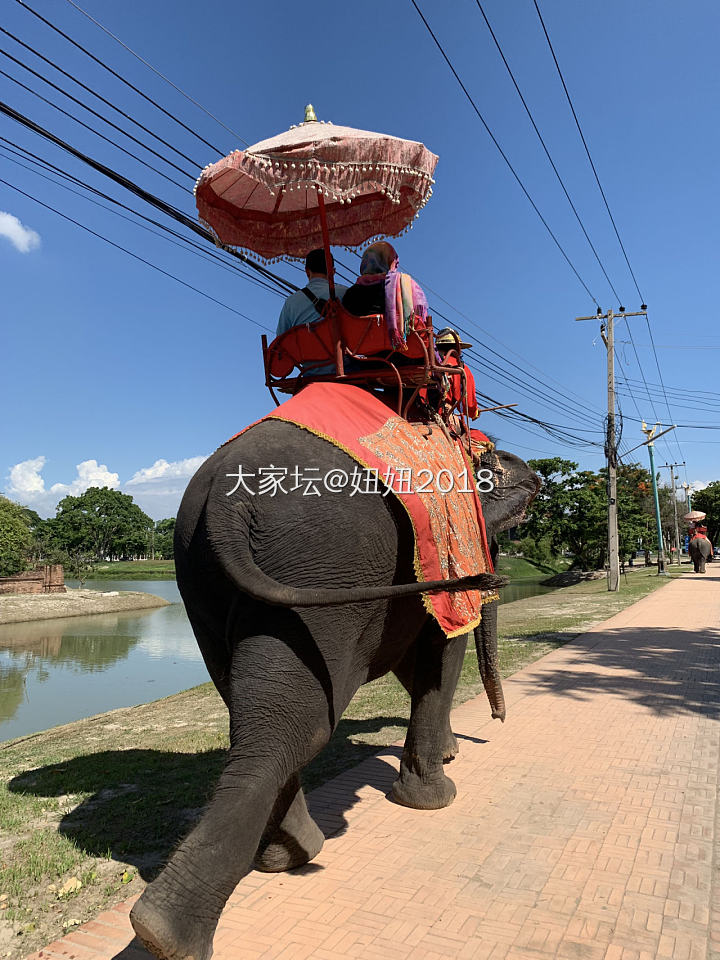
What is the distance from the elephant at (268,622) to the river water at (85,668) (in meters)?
6.88

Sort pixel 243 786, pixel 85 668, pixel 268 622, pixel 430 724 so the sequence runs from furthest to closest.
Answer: pixel 85 668 < pixel 430 724 < pixel 268 622 < pixel 243 786

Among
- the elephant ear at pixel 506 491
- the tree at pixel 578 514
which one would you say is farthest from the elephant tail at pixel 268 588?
the tree at pixel 578 514

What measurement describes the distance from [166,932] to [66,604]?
26.8 metres

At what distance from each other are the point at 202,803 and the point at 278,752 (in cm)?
222

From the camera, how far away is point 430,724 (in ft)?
12.2

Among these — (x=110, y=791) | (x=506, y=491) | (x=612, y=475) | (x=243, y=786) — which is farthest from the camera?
(x=612, y=475)

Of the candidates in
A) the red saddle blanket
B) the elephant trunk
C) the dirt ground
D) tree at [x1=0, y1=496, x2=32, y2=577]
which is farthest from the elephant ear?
tree at [x1=0, y1=496, x2=32, y2=577]

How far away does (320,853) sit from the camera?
3322 millimetres

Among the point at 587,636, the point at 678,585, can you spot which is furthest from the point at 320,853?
the point at 678,585

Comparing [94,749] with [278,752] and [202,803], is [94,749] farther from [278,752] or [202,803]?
[278,752]

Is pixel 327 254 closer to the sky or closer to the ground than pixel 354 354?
closer to the sky

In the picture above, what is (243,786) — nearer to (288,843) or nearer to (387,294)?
(288,843)

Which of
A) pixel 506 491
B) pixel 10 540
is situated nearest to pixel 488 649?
pixel 506 491

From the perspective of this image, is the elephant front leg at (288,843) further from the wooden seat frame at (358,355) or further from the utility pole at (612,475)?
the utility pole at (612,475)
